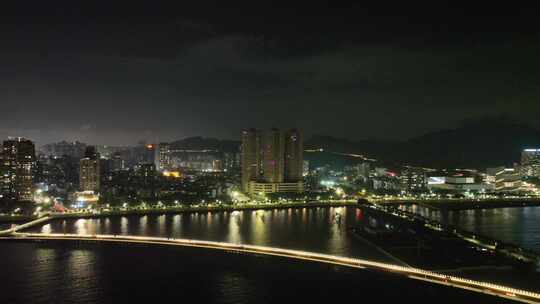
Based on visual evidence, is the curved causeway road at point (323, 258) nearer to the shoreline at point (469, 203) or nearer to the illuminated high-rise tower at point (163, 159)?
the shoreline at point (469, 203)

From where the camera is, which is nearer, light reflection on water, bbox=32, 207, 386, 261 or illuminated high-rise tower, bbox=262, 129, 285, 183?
light reflection on water, bbox=32, 207, 386, 261

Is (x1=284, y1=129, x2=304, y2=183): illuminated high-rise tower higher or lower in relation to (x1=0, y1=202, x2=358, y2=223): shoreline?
higher

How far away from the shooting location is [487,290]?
6.94 metres

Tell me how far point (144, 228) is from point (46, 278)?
495cm

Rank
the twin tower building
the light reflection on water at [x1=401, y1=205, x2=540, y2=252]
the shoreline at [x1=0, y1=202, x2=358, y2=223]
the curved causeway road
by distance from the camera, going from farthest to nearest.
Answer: the twin tower building
the shoreline at [x1=0, y1=202, x2=358, y2=223]
the light reflection on water at [x1=401, y1=205, x2=540, y2=252]
the curved causeway road

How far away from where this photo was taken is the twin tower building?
21297 mm

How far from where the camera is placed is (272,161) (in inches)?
858

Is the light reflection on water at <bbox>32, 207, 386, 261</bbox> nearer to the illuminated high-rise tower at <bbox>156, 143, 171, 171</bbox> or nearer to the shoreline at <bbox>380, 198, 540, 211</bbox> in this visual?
the shoreline at <bbox>380, 198, 540, 211</bbox>

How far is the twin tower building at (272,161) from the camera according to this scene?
21.3 meters

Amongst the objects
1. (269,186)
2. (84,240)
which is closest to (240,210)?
(269,186)

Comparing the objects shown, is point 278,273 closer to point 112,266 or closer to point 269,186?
point 112,266

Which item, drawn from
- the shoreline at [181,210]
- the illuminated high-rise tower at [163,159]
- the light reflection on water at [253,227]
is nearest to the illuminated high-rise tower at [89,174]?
the shoreline at [181,210]

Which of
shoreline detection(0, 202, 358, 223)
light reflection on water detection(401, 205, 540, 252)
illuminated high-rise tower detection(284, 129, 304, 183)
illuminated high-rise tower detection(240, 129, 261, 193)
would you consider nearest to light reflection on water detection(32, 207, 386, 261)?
shoreline detection(0, 202, 358, 223)

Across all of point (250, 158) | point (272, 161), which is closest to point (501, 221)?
point (272, 161)
